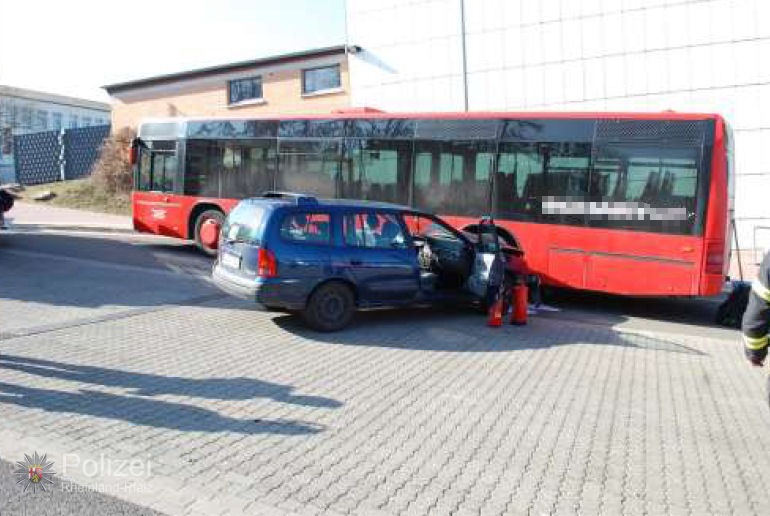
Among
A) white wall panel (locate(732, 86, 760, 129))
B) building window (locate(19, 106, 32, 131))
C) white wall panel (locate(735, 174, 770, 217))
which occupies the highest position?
building window (locate(19, 106, 32, 131))

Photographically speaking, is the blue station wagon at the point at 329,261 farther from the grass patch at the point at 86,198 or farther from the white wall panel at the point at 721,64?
the grass patch at the point at 86,198

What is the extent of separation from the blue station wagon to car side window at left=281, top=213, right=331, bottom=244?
12 millimetres

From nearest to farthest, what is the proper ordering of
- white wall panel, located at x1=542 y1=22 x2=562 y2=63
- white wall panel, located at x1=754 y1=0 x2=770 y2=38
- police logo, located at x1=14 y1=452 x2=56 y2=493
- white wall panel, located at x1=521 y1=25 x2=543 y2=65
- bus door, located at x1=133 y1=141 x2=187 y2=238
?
police logo, located at x1=14 y1=452 x2=56 y2=493 → bus door, located at x1=133 y1=141 x2=187 y2=238 → white wall panel, located at x1=754 y1=0 x2=770 y2=38 → white wall panel, located at x1=542 y1=22 x2=562 y2=63 → white wall panel, located at x1=521 y1=25 x2=543 y2=65

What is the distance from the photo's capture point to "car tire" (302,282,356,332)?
791 centimetres

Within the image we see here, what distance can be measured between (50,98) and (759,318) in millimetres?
70874

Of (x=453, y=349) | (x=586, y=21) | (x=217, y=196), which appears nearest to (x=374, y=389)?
(x=453, y=349)

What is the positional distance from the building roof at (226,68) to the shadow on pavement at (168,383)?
18367 millimetres

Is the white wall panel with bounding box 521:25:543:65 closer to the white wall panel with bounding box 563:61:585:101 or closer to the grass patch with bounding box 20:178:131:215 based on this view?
the white wall panel with bounding box 563:61:585:101

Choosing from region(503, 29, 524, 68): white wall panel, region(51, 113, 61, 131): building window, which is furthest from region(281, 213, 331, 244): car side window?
region(51, 113, 61, 131): building window

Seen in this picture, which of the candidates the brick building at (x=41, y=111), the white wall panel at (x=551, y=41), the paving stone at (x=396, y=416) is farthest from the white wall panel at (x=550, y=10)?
the brick building at (x=41, y=111)

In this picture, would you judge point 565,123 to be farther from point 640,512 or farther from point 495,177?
point 640,512

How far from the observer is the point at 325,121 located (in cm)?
1257

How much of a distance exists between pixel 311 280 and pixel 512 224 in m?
4.17

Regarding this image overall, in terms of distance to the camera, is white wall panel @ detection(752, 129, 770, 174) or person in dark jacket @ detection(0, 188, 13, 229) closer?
person in dark jacket @ detection(0, 188, 13, 229)
